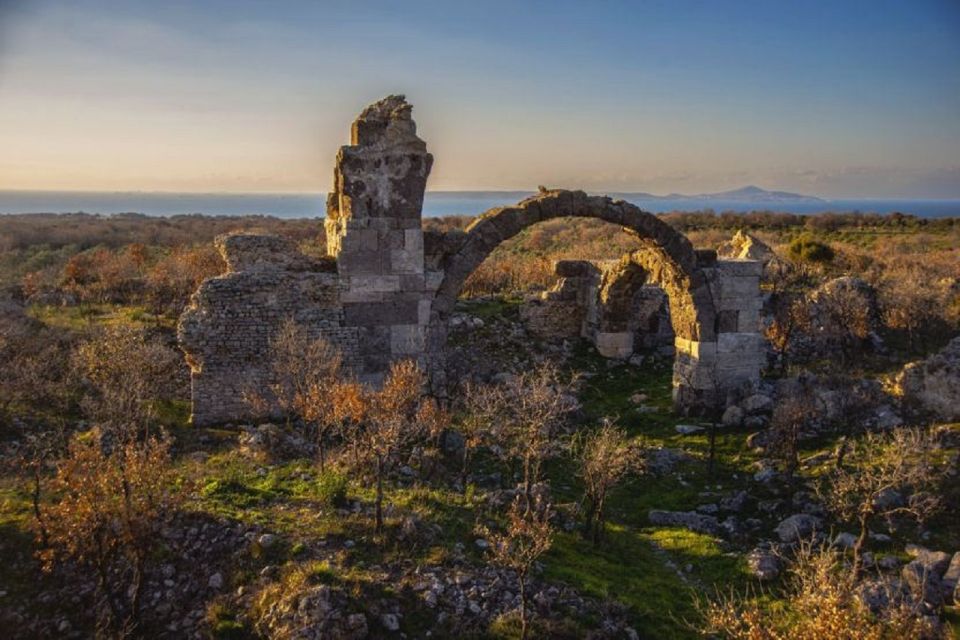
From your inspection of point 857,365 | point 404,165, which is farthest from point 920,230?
point 404,165

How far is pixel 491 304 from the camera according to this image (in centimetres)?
1978

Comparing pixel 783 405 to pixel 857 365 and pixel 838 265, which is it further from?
pixel 838 265

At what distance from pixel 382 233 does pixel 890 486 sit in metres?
8.93

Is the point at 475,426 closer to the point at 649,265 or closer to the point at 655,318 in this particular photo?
the point at 649,265

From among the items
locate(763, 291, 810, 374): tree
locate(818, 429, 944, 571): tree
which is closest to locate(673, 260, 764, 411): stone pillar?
locate(763, 291, 810, 374): tree

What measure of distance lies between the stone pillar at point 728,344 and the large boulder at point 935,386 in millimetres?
2765

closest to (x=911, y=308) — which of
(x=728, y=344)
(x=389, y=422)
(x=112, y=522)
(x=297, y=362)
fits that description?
(x=728, y=344)

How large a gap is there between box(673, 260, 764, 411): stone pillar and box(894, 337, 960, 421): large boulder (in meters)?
2.76

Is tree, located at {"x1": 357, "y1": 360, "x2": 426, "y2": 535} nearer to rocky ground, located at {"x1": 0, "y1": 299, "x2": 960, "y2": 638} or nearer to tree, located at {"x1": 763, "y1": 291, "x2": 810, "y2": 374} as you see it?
rocky ground, located at {"x1": 0, "y1": 299, "x2": 960, "y2": 638}

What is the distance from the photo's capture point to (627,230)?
13.8 meters

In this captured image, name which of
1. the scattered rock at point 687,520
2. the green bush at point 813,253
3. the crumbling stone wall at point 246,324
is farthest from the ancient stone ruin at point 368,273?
the green bush at point 813,253

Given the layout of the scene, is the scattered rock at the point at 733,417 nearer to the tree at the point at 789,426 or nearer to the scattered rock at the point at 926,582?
the tree at the point at 789,426

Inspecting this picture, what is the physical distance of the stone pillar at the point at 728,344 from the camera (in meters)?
14.1

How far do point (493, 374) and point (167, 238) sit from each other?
1317 inches
